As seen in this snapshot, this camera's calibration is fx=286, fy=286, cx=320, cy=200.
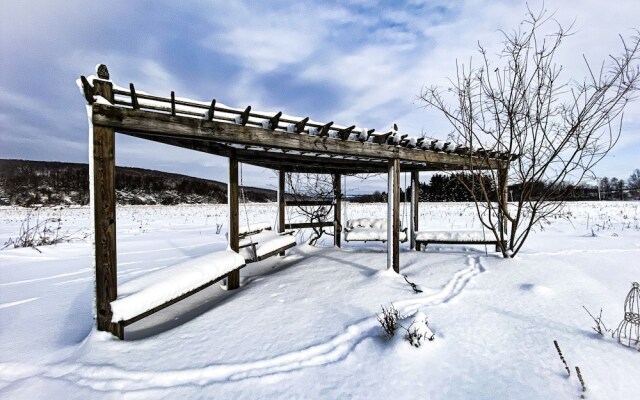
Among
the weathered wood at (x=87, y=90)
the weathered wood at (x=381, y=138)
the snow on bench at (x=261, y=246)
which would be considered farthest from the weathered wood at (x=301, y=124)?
the snow on bench at (x=261, y=246)

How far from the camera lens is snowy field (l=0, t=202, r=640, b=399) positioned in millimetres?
2449

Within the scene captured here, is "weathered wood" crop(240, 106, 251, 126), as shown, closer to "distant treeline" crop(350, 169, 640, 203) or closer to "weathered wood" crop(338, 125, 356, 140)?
"weathered wood" crop(338, 125, 356, 140)

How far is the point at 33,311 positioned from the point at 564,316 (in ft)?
23.6

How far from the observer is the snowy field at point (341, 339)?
96.4 inches

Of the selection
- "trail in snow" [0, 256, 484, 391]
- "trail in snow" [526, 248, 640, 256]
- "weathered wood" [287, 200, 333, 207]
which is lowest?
"trail in snow" [0, 256, 484, 391]

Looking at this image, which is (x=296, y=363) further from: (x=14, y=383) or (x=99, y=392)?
(x=14, y=383)

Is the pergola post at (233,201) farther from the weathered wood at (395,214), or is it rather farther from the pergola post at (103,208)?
the weathered wood at (395,214)

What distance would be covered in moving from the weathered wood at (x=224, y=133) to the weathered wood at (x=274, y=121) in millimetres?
78

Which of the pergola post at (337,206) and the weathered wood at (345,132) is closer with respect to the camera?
the weathered wood at (345,132)

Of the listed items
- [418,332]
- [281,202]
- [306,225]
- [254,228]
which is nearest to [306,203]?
[306,225]

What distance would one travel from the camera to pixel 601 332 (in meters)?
3.01

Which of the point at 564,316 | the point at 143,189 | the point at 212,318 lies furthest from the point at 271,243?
the point at 143,189

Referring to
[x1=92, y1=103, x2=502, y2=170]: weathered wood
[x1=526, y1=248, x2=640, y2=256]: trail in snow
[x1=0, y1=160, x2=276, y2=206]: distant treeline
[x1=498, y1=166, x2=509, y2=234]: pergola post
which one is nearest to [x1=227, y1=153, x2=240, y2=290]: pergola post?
[x1=92, y1=103, x2=502, y2=170]: weathered wood

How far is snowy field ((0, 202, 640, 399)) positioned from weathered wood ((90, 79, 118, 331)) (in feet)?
1.14
